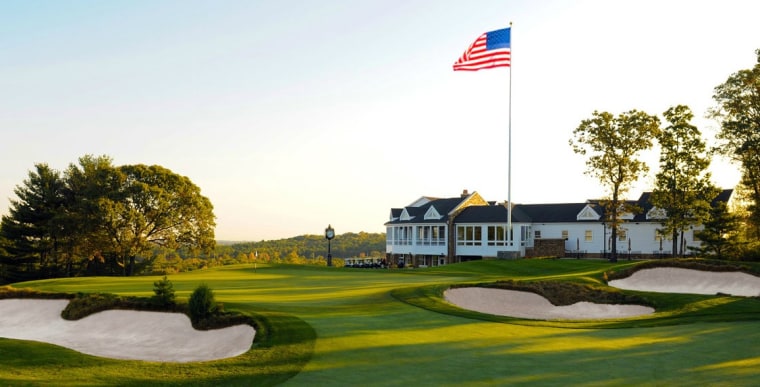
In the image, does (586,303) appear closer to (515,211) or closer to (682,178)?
(682,178)

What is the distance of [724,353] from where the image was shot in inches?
500

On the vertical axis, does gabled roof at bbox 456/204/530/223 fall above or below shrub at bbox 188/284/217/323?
above

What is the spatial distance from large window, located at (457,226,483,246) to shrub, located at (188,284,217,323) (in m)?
46.3

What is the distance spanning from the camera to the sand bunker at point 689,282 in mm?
27750

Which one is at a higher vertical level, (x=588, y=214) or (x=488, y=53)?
(x=488, y=53)

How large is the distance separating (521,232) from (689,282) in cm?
3254

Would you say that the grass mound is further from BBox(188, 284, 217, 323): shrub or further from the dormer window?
the dormer window

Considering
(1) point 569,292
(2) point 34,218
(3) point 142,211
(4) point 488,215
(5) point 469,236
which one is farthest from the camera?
(5) point 469,236

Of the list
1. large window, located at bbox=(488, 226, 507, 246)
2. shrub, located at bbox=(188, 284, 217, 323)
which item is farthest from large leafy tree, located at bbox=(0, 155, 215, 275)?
shrub, located at bbox=(188, 284, 217, 323)

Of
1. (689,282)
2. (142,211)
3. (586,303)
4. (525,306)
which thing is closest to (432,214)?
(142,211)

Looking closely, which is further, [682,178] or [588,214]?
[588,214]

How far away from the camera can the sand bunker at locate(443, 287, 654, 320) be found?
22.3m

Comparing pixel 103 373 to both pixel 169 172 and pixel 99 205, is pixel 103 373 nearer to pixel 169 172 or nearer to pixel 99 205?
pixel 99 205

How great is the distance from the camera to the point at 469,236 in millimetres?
61625
